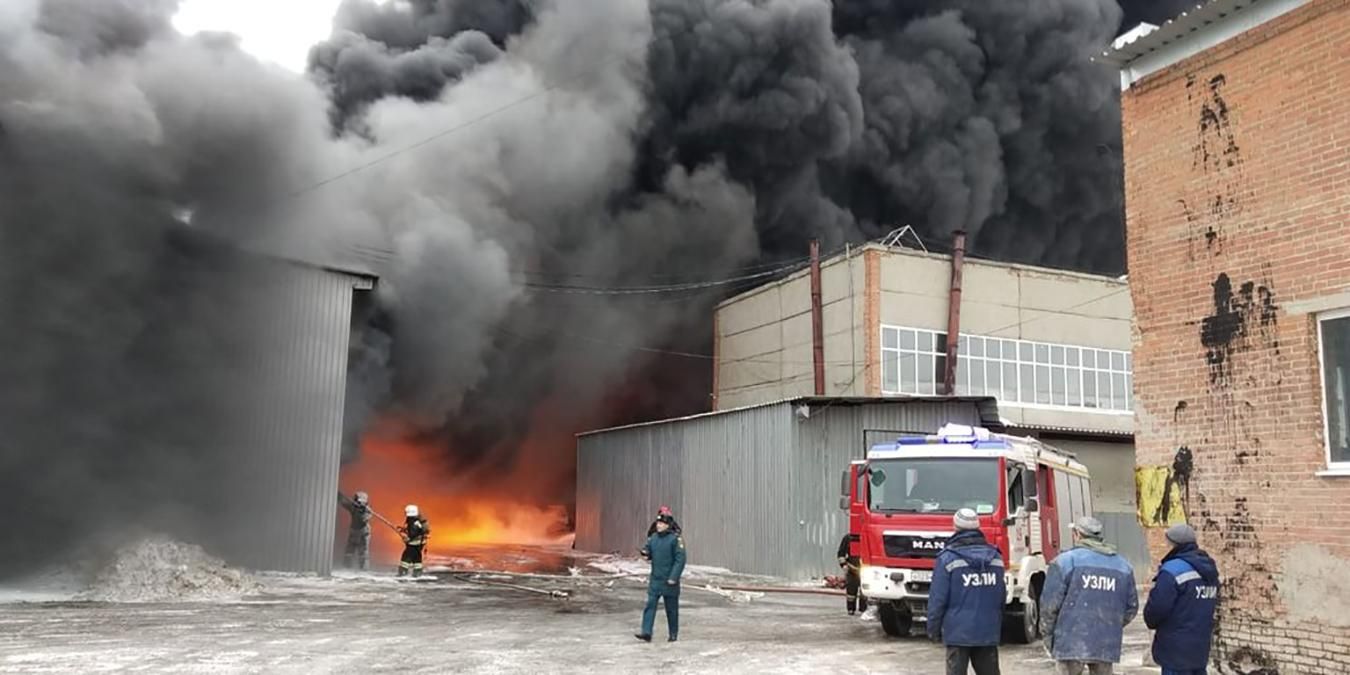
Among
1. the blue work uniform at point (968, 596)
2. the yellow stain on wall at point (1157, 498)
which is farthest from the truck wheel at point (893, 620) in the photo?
the blue work uniform at point (968, 596)

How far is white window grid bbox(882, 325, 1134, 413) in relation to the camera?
28016 millimetres

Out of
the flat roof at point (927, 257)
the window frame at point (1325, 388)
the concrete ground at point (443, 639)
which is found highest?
the flat roof at point (927, 257)

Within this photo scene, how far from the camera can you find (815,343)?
28.8m

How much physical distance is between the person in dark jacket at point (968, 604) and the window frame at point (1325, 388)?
2.74 meters

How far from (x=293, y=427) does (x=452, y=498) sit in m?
16.6

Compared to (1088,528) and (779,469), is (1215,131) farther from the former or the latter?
(779,469)

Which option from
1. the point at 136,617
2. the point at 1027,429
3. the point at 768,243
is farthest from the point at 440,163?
the point at 136,617

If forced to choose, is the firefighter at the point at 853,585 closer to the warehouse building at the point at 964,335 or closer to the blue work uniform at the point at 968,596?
the blue work uniform at the point at 968,596

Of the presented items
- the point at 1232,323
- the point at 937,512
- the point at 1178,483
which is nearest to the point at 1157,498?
the point at 1178,483

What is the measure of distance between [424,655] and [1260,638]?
6.30 meters

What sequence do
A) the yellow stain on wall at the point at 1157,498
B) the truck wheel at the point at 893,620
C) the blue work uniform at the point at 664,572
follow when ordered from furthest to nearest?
the truck wheel at the point at 893,620 → the blue work uniform at the point at 664,572 → the yellow stain on wall at the point at 1157,498

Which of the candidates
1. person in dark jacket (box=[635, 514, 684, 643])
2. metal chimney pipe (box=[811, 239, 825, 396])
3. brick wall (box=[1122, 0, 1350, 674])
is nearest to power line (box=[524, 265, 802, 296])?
metal chimney pipe (box=[811, 239, 825, 396])

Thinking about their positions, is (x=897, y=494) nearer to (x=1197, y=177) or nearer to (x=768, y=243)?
(x=1197, y=177)

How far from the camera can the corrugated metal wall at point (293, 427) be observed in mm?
15938
